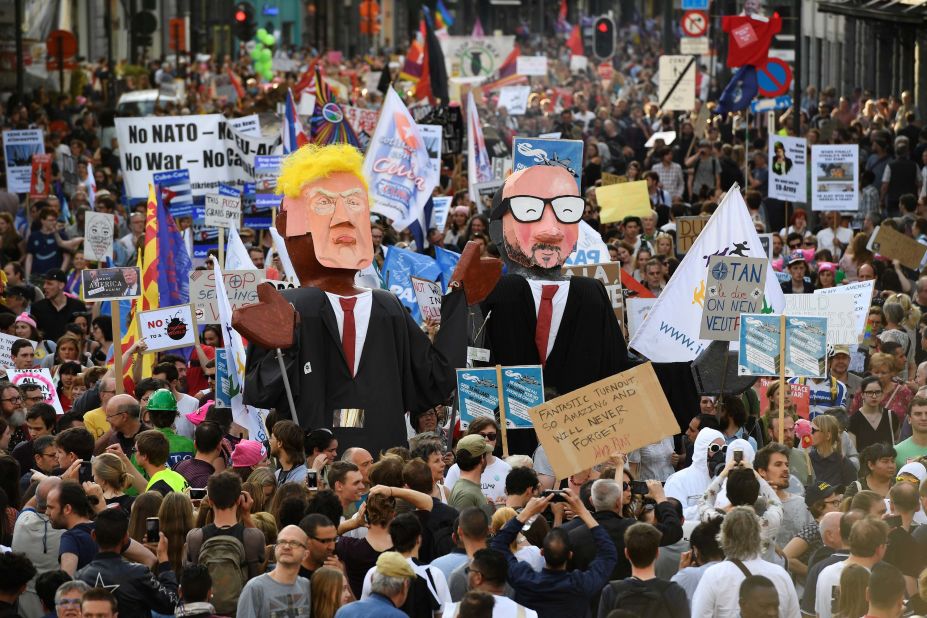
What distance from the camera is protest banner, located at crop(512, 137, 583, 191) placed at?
1309 cm

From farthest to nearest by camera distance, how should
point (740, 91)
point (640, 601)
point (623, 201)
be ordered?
1. point (740, 91)
2. point (623, 201)
3. point (640, 601)

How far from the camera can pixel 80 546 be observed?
26.6ft

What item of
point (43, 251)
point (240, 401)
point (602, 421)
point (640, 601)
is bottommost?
point (640, 601)

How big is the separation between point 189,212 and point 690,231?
5.07m

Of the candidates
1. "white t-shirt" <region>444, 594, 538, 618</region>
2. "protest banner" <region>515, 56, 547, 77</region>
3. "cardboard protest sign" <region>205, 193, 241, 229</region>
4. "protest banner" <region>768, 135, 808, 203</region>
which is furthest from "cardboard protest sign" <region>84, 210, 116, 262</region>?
"protest banner" <region>515, 56, 547, 77</region>

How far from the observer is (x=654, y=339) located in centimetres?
1243

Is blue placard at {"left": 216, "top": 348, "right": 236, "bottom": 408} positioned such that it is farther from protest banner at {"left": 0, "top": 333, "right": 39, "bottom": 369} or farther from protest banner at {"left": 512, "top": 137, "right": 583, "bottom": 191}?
protest banner at {"left": 512, "top": 137, "right": 583, "bottom": 191}

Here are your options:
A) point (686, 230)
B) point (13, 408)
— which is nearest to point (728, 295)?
point (13, 408)

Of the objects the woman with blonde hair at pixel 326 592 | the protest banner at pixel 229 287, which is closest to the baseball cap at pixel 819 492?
the woman with blonde hair at pixel 326 592

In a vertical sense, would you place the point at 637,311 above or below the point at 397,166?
below

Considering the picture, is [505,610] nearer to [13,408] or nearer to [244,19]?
[13,408]

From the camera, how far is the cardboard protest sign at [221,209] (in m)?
17.2

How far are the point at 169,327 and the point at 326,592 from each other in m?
6.13

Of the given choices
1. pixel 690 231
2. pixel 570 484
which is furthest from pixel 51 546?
pixel 690 231
